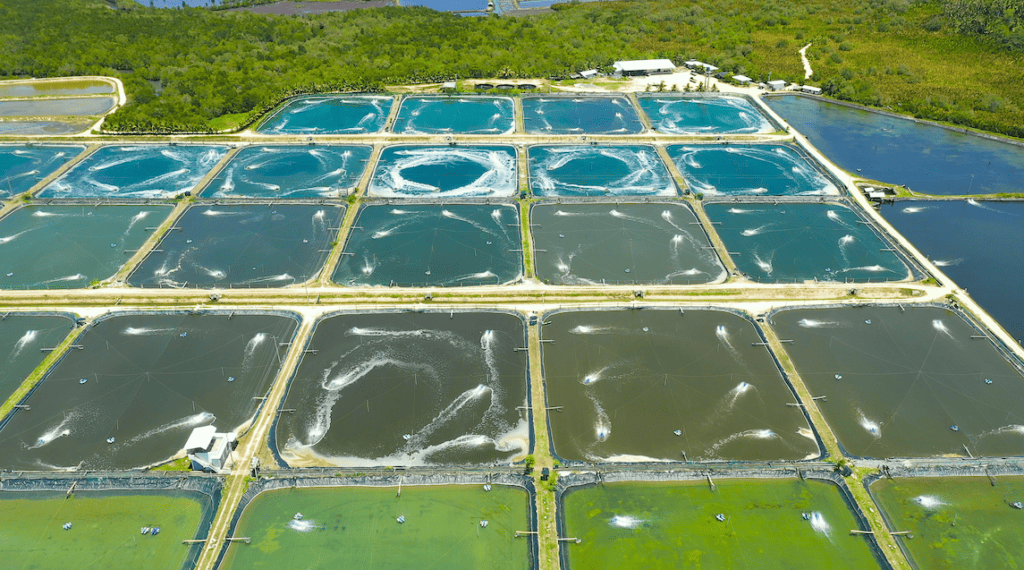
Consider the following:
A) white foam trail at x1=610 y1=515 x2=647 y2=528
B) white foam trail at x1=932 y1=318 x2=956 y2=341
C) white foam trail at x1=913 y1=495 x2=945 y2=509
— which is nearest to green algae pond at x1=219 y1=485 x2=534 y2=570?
white foam trail at x1=610 y1=515 x2=647 y2=528

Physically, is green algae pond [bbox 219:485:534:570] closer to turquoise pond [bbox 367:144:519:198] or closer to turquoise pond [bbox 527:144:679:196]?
turquoise pond [bbox 367:144:519:198]

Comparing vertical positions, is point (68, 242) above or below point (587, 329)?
above

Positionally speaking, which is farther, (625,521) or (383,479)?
(383,479)

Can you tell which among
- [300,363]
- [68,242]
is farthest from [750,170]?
[68,242]

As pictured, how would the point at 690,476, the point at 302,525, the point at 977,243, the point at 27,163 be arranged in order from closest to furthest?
the point at 302,525
the point at 690,476
the point at 977,243
the point at 27,163

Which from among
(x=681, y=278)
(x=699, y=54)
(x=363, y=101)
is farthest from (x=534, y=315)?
(x=699, y=54)

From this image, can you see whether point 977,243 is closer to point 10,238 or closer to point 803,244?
point 803,244

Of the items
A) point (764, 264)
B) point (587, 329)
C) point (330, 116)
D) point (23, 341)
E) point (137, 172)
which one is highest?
point (330, 116)

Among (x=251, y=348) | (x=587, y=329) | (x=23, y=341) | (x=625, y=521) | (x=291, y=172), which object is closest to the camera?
(x=625, y=521)
